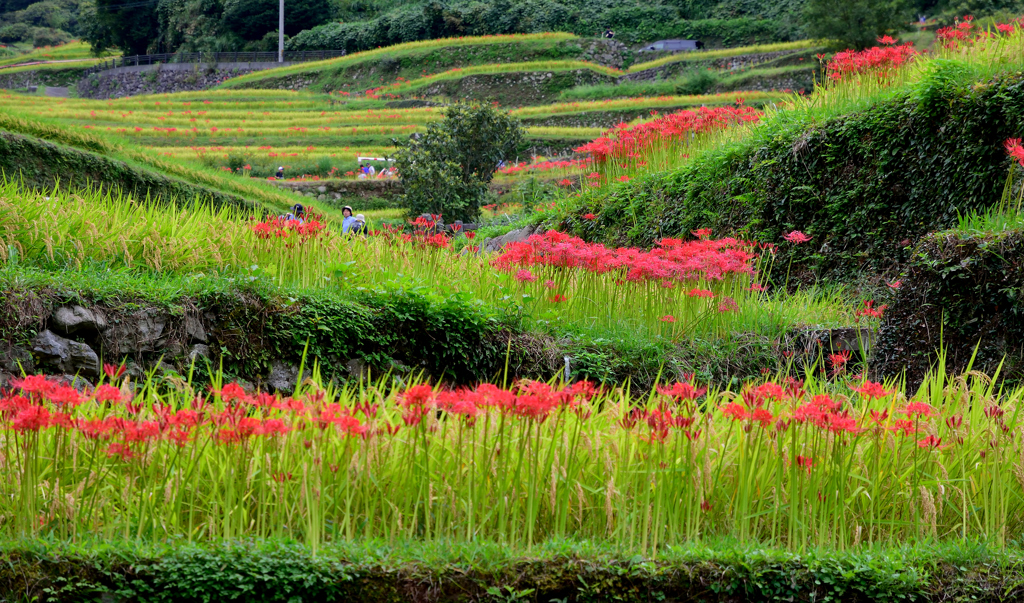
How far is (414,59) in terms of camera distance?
47.5 meters

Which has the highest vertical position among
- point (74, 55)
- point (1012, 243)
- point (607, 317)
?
point (74, 55)

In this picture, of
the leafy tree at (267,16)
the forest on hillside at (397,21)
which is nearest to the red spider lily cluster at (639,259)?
the forest on hillside at (397,21)

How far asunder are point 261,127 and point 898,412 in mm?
32158

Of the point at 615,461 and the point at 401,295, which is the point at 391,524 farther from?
the point at 401,295

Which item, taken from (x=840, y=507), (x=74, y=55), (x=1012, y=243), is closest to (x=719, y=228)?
(x=1012, y=243)

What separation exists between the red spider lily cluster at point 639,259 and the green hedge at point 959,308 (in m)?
1.17

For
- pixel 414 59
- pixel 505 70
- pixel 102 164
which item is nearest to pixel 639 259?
pixel 102 164

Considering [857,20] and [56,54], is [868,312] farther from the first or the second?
[56,54]

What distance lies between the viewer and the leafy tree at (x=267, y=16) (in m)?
54.6

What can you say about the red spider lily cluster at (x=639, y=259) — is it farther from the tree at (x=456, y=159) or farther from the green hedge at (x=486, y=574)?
the tree at (x=456, y=159)

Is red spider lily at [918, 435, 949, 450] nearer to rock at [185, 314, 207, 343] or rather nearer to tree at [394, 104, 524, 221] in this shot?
rock at [185, 314, 207, 343]

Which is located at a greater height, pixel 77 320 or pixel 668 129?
pixel 668 129

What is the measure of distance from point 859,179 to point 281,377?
5918 millimetres

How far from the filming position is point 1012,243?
5.13 metres
